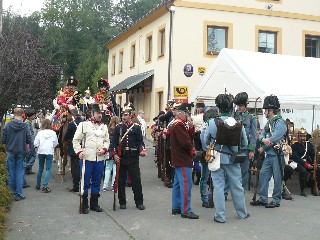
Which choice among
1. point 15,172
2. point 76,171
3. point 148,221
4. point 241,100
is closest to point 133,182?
point 148,221

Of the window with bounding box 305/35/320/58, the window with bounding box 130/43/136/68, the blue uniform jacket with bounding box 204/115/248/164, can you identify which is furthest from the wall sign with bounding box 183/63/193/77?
the blue uniform jacket with bounding box 204/115/248/164

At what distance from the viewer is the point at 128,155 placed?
27.6 feet

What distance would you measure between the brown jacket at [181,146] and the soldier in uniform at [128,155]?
0.93m

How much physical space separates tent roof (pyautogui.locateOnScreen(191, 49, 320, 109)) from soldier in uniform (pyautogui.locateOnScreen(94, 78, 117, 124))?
2.71 meters

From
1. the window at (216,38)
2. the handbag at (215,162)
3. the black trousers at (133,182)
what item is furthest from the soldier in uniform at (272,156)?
the window at (216,38)

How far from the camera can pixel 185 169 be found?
7.78 metres

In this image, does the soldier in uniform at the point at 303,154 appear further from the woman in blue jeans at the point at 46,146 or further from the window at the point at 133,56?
the window at the point at 133,56

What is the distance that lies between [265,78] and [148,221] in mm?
5631

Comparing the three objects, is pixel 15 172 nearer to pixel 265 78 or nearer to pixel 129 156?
pixel 129 156

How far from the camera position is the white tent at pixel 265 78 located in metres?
11.1

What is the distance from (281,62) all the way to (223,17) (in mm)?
10460

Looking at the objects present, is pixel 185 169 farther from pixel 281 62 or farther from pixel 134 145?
pixel 281 62

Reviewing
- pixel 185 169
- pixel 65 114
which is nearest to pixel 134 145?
pixel 185 169

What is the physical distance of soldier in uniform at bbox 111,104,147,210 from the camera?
839cm
